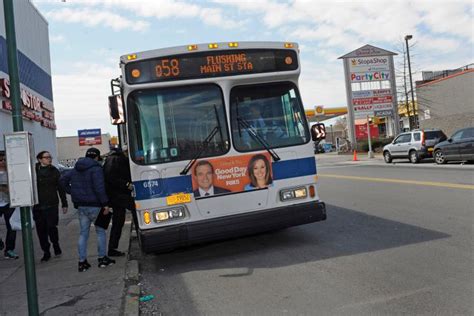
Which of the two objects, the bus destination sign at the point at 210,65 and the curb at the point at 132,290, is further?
the bus destination sign at the point at 210,65

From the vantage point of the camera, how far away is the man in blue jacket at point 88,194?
699cm

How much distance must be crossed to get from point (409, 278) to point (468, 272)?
2.34 ft

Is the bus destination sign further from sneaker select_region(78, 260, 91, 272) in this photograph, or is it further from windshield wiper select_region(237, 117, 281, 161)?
sneaker select_region(78, 260, 91, 272)

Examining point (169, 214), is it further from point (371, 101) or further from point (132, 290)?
point (371, 101)

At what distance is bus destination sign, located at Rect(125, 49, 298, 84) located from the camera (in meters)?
6.73

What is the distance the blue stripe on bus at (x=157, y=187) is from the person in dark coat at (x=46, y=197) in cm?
211

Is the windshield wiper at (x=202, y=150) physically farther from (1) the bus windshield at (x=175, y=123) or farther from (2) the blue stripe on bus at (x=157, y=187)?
(2) the blue stripe on bus at (x=157, y=187)

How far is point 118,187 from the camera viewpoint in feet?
24.8

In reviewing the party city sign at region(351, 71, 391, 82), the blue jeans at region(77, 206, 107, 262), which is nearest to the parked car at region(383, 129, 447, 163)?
the party city sign at region(351, 71, 391, 82)

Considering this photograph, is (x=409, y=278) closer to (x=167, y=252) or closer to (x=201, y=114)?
(x=201, y=114)

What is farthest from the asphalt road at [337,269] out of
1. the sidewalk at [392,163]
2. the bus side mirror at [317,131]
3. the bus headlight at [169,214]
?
the sidewalk at [392,163]

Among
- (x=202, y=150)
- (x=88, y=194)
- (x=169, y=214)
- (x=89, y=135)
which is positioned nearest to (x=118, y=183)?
(x=88, y=194)

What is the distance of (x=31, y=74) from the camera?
17281 millimetres

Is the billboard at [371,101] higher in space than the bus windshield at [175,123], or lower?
higher
